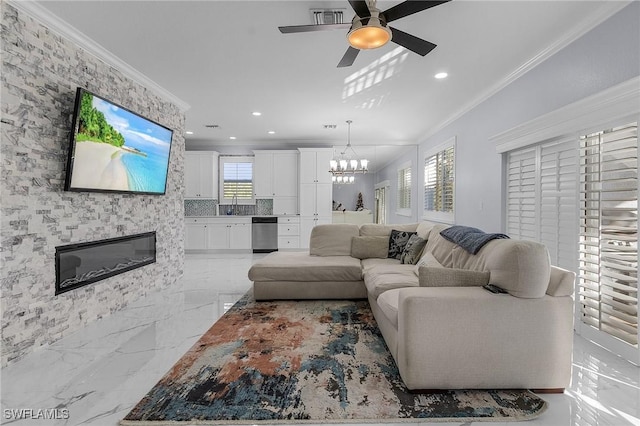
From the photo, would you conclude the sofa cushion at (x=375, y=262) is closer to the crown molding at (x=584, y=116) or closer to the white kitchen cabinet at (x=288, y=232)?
the crown molding at (x=584, y=116)

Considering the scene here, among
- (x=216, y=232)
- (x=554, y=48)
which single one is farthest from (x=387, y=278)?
(x=216, y=232)

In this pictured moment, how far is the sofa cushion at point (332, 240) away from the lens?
455 centimetres

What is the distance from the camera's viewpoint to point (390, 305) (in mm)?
2344

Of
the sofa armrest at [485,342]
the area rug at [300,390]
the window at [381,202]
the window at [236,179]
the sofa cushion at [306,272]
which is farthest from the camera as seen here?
the window at [381,202]

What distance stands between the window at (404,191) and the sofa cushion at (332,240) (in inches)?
154

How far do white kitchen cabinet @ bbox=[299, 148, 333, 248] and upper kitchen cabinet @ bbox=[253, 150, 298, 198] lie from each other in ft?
0.81

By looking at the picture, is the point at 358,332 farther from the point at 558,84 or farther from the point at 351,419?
the point at 558,84

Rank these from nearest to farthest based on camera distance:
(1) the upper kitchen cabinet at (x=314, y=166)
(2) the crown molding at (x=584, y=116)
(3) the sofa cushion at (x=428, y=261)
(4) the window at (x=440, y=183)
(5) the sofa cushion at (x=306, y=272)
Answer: (2) the crown molding at (x=584, y=116) → (3) the sofa cushion at (x=428, y=261) → (5) the sofa cushion at (x=306, y=272) → (4) the window at (x=440, y=183) → (1) the upper kitchen cabinet at (x=314, y=166)

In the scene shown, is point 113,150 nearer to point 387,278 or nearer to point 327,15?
point 327,15

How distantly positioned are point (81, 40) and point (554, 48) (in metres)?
4.29

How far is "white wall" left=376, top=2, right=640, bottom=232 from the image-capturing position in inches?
95.9

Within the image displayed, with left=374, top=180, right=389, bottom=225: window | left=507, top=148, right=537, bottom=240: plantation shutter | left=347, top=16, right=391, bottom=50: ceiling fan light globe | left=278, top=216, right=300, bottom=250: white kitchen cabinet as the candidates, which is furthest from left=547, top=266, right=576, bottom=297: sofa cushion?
left=374, top=180, right=389, bottom=225: window

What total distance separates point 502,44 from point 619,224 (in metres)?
1.83

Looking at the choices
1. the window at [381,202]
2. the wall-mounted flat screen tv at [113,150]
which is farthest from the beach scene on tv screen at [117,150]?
the window at [381,202]
